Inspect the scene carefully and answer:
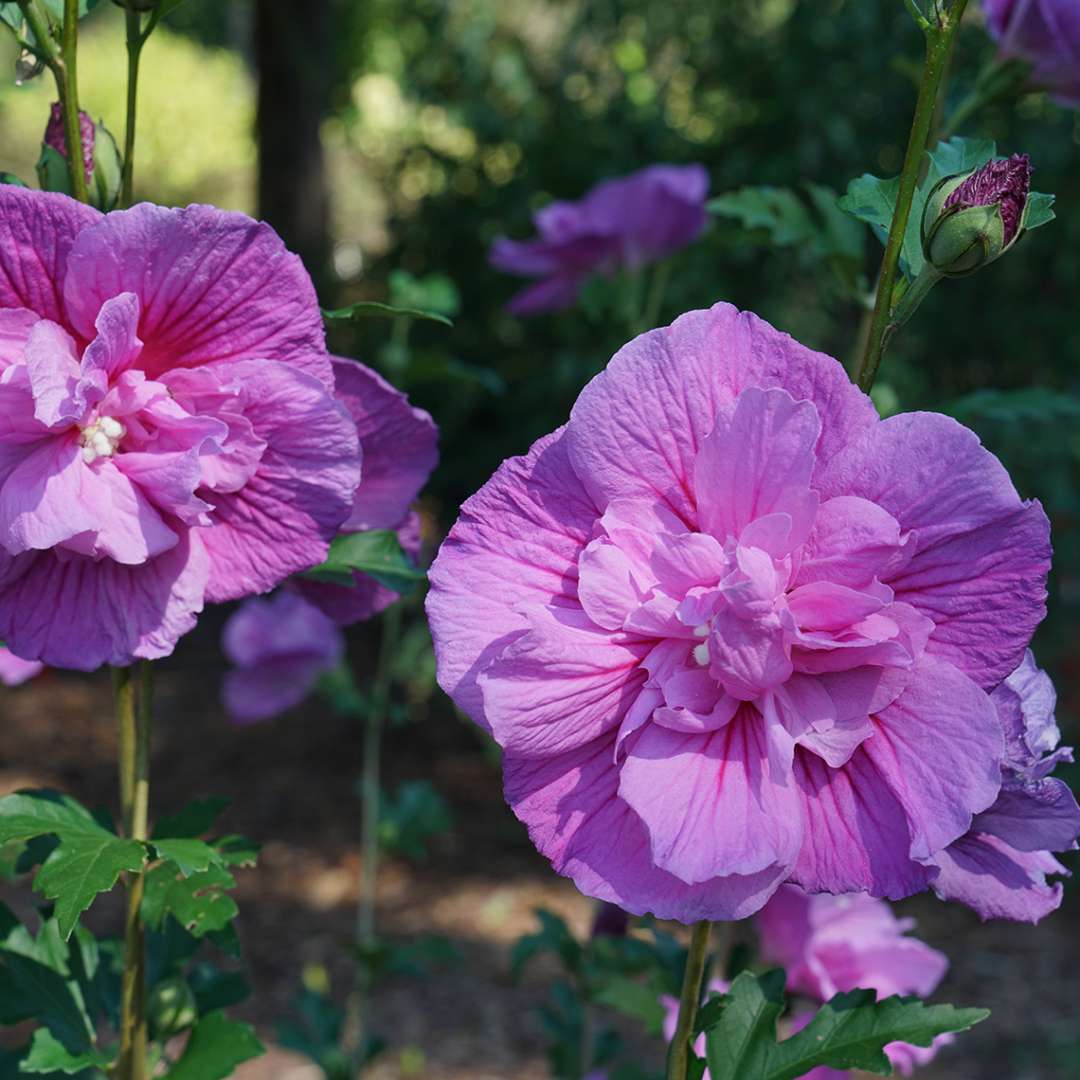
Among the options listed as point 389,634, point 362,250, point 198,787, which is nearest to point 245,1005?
point 198,787

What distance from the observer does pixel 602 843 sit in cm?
81

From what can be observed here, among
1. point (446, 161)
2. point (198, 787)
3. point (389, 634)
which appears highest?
point (446, 161)

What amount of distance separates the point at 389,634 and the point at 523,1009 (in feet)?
6.34

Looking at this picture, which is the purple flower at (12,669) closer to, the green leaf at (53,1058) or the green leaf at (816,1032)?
the green leaf at (53,1058)

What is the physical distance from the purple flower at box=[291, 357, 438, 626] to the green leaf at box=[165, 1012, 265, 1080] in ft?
1.20

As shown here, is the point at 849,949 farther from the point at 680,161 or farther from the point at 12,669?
the point at 680,161

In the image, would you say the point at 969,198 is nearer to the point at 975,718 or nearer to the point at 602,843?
the point at 975,718

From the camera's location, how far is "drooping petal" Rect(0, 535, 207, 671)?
0.91 meters

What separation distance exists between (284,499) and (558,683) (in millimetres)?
280

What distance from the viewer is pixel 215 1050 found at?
114 cm

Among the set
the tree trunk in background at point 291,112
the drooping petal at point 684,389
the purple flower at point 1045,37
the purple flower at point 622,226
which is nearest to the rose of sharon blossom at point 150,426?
the drooping petal at point 684,389

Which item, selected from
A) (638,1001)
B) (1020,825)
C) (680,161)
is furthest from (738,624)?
(680,161)

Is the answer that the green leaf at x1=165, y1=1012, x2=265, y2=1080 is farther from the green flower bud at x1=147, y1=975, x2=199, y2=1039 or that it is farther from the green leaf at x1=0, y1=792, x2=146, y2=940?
the green leaf at x1=0, y1=792, x2=146, y2=940

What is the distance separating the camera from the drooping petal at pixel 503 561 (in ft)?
2.67
